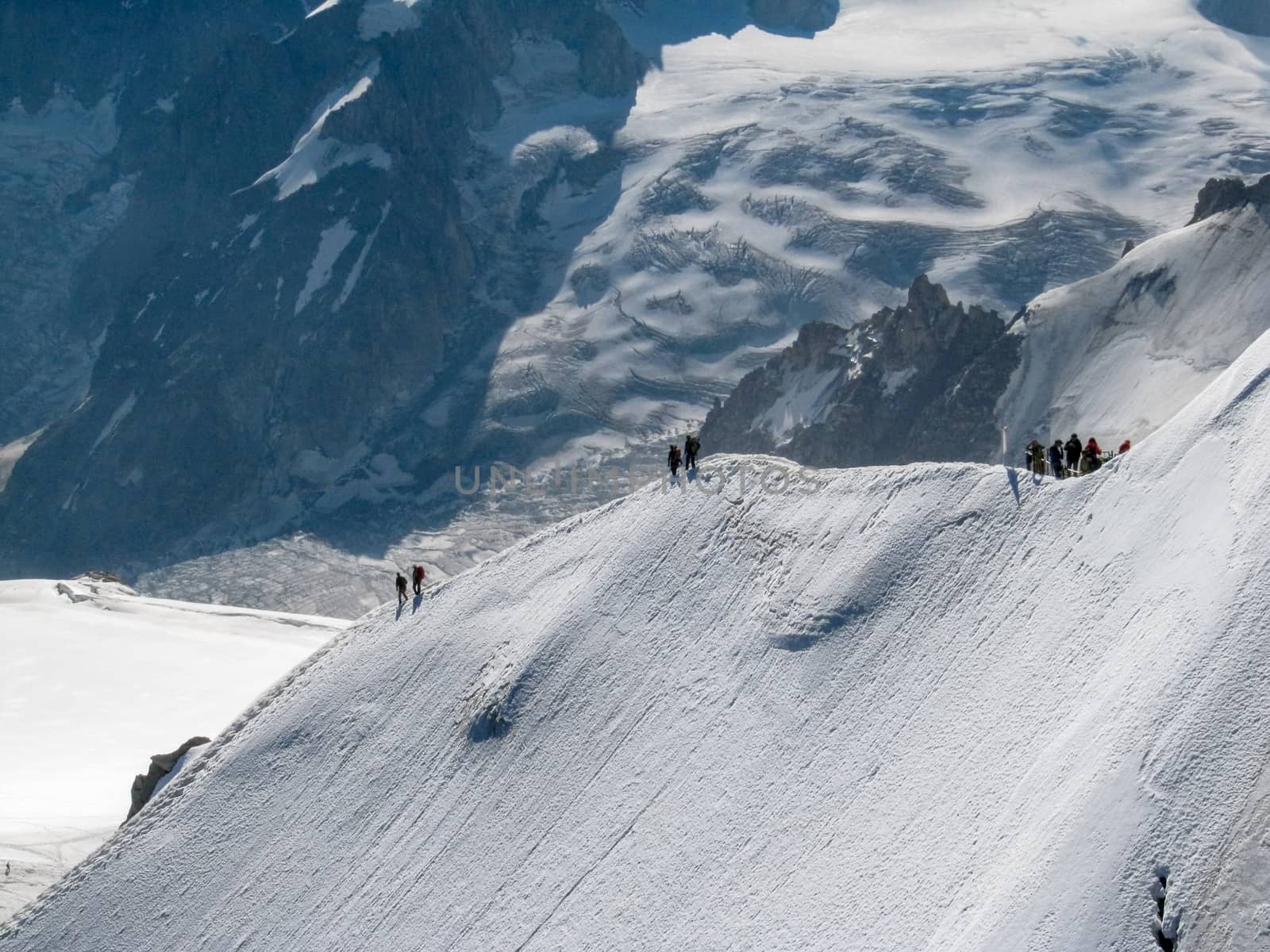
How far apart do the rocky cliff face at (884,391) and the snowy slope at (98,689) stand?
50900 mm

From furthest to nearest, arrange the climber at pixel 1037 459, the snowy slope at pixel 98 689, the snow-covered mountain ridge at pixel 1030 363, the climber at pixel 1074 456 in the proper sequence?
the snow-covered mountain ridge at pixel 1030 363 → the snowy slope at pixel 98 689 → the climber at pixel 1074 456 → the climber at pixel 1037 459

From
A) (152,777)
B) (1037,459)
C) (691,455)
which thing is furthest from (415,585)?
(1037,459)

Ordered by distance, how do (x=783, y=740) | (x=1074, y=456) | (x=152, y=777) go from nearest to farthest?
(x=783, y=740) → (x=1074, y=456) → (x=152, y=777)

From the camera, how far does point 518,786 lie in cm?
5978

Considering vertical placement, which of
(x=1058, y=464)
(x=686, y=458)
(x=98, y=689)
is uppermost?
(x=1058, y=464)

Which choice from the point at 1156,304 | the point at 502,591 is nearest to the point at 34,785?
the point at 502,591

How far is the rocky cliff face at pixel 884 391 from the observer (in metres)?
146

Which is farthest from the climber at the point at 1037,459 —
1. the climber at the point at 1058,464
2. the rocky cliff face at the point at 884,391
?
the rocky cliff face at the point at 884,391

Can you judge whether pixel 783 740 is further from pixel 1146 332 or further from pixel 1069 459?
pixel 1146 332

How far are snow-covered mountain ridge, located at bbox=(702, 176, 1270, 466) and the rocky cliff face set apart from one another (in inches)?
5.5

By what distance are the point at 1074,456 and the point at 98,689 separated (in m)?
65.5

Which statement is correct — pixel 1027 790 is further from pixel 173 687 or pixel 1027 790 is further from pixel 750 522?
Result: pixel 173 687

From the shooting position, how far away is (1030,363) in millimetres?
137625

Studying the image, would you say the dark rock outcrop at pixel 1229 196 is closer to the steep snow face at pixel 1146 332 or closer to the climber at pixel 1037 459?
the steep snow face at pixel 1146 332
